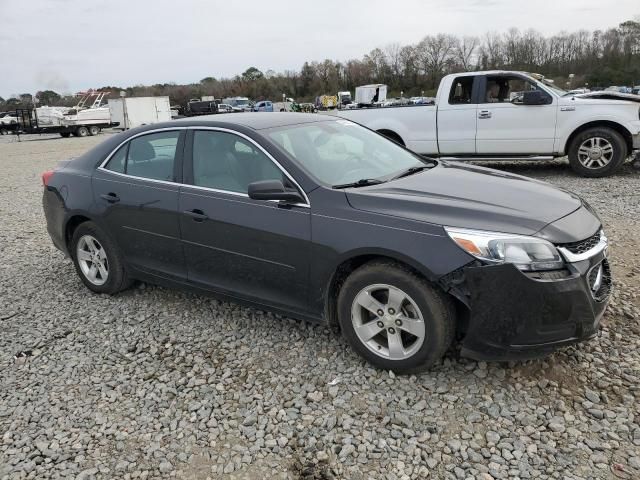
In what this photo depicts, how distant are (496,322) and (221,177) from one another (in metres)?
2.15

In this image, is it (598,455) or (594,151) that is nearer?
(598,455)

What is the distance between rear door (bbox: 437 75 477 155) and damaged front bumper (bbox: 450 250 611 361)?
7.06 m

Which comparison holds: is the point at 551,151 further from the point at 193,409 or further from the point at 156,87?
the point at 156,87

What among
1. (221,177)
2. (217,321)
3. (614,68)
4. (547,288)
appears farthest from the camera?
(614,68)

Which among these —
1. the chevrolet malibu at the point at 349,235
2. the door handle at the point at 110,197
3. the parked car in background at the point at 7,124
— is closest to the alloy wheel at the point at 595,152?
the chevrolet malibu at the point at 349,235

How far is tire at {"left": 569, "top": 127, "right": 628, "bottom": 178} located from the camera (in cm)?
891

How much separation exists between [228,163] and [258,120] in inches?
17.9

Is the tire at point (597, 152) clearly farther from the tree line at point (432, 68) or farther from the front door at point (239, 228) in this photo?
the tree line at point (432, 68)

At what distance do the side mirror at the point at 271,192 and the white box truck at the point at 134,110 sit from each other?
32.3 metres

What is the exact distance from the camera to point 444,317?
3055 millimetres

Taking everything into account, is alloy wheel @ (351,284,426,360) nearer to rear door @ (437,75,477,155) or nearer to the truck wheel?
rear door @ (437,75,477,155)

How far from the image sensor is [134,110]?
3428cm

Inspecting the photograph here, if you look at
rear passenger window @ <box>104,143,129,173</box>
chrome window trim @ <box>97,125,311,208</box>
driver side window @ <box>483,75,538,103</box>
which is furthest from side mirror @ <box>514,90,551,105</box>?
rear passenger window @ <box>104,143,129,173</box>

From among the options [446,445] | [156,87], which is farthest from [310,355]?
[156,87]
